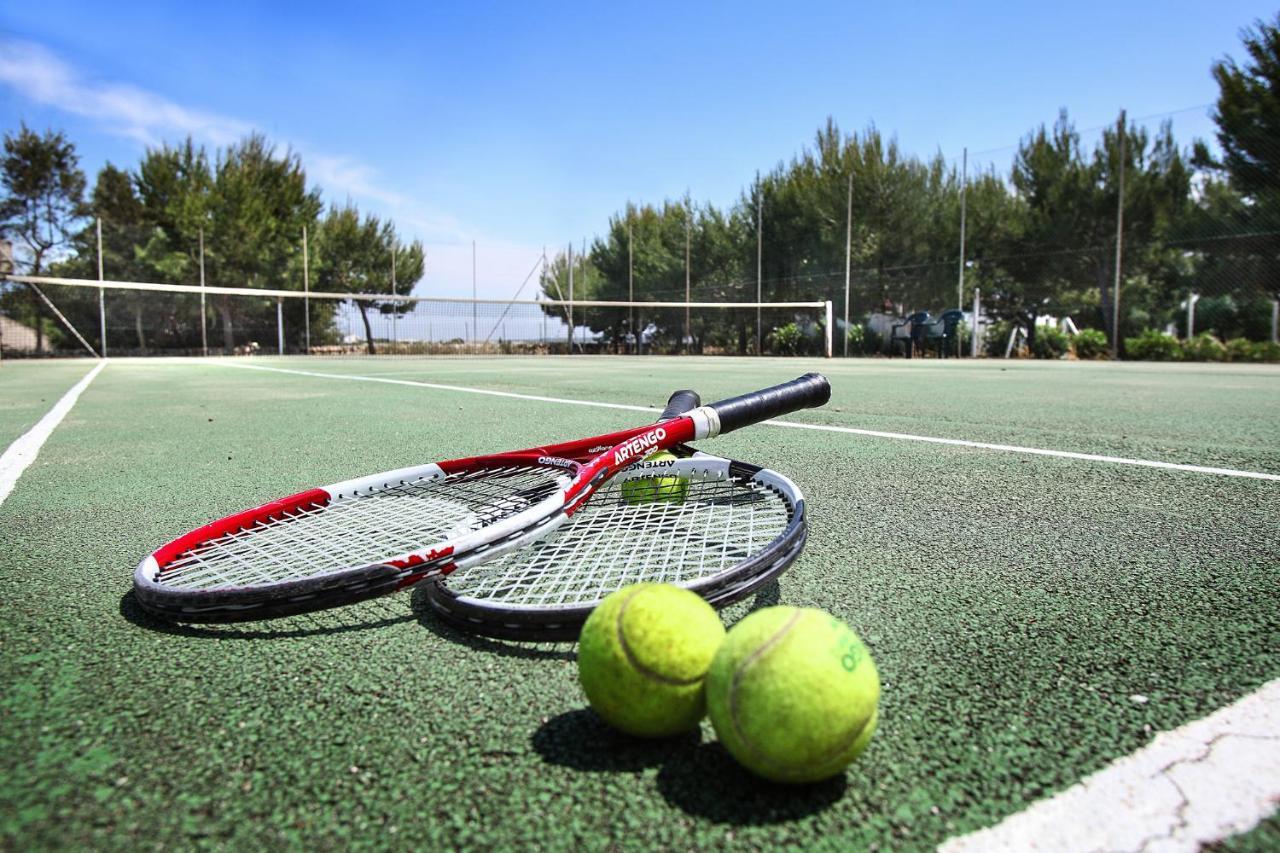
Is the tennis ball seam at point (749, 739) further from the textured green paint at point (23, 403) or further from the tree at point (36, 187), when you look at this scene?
the tree at point (36, 187)

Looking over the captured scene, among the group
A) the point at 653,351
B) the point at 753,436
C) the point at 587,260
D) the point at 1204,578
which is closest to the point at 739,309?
the point at 653,351

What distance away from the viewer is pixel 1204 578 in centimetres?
205

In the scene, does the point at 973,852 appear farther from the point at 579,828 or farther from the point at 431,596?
the point at 431,596

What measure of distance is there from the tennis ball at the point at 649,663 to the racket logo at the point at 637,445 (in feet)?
3.30

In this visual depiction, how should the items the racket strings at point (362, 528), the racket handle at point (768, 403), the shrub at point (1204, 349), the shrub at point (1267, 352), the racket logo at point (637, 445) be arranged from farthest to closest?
the shrub at point (1204, 349)
the shrub at point (1267, 352)
the racket handle at point (768, 403)
the racket logo at point (637, 445)
the racket strings at point (362, 528)

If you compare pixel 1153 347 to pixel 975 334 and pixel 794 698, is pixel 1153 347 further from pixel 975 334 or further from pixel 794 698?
pixel 794 698

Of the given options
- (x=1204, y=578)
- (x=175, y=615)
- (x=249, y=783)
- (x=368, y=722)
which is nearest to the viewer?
(x=249, y=783)

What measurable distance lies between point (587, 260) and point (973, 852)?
44184mm

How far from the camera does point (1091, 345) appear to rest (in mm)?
25266

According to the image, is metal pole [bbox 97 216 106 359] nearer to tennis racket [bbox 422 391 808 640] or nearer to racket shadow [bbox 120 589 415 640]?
tennis racket [bbox 422 391 808 640]

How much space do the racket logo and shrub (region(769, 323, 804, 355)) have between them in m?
30.2

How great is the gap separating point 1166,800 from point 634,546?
1269 millimetres

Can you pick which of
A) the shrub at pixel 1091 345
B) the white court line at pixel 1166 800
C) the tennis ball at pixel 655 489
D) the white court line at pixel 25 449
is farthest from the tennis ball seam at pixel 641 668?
the shrub at pixel 1091 345

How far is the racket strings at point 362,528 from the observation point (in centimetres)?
194
